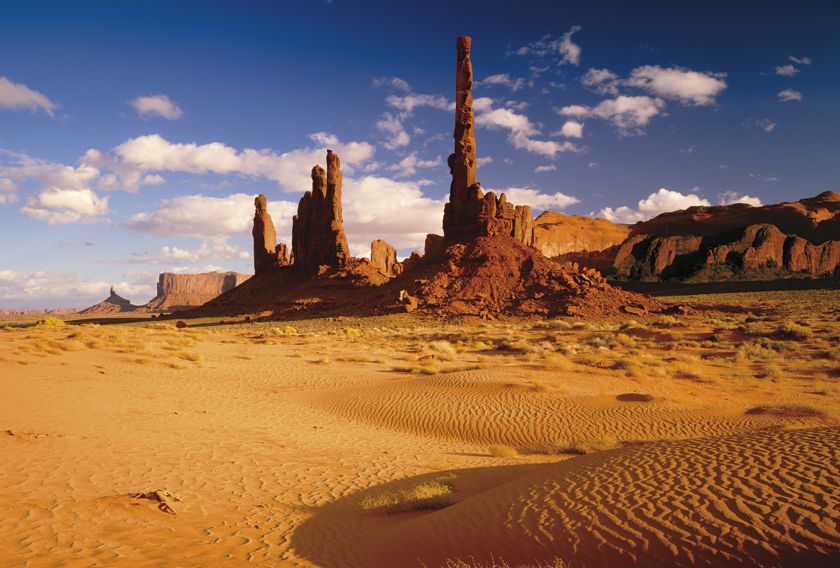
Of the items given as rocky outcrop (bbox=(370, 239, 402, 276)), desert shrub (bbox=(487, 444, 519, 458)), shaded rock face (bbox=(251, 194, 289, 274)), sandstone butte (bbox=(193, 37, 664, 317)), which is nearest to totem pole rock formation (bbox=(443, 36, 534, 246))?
sandstone butte (bbox=(193, 37, 664, 317))

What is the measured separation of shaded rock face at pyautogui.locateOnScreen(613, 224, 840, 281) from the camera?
76312 millimetres

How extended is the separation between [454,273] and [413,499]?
1737 inches

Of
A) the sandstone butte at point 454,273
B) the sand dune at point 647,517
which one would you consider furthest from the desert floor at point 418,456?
the sandstone butte at point 454,273

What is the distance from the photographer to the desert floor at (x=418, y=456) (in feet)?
15.5

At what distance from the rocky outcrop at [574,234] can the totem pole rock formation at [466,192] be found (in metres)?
51.6

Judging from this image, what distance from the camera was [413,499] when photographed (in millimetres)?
7148

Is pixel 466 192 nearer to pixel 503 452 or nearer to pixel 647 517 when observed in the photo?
pixel 503 452

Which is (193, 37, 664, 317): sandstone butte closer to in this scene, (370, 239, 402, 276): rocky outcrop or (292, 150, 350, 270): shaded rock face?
(292, 150, 350, 270): shaded rock face

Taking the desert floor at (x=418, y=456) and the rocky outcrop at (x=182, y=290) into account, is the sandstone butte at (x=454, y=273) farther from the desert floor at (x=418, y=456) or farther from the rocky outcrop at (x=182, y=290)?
the rocky outcrop at (x=182, y=290)

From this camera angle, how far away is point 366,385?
18.4m

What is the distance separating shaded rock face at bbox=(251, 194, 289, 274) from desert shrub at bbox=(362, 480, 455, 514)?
257 ft

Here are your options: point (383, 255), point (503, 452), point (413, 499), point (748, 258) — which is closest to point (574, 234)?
point (748, 258)

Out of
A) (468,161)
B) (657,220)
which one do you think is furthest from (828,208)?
(468,161)

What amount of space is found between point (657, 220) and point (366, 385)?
423 ft
